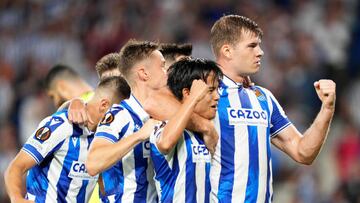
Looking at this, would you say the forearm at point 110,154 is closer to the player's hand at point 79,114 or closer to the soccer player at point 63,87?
the player's hand at point 79,114

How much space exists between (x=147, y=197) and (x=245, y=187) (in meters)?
0.65

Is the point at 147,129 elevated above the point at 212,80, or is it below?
below

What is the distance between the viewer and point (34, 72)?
614 inches

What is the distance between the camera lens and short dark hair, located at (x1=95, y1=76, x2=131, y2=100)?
7.15m

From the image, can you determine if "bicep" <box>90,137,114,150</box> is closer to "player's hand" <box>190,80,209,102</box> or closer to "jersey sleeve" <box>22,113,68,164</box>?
"player's hand" <box>190,80,209,102</box>

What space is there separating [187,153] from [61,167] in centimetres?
129

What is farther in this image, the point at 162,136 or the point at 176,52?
the point at 176,52

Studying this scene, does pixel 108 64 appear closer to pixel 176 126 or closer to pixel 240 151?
pixel 240 151

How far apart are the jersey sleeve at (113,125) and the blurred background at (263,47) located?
6.12 metres

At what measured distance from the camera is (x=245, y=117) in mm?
6734

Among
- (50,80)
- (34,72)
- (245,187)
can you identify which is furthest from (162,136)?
(34,72)

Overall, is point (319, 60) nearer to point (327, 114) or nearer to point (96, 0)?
point (96, 0)

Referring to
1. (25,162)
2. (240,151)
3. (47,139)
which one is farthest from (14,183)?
(240,151)

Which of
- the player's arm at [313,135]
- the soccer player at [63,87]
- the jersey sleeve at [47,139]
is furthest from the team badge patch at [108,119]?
the soccer player at [63,87]
